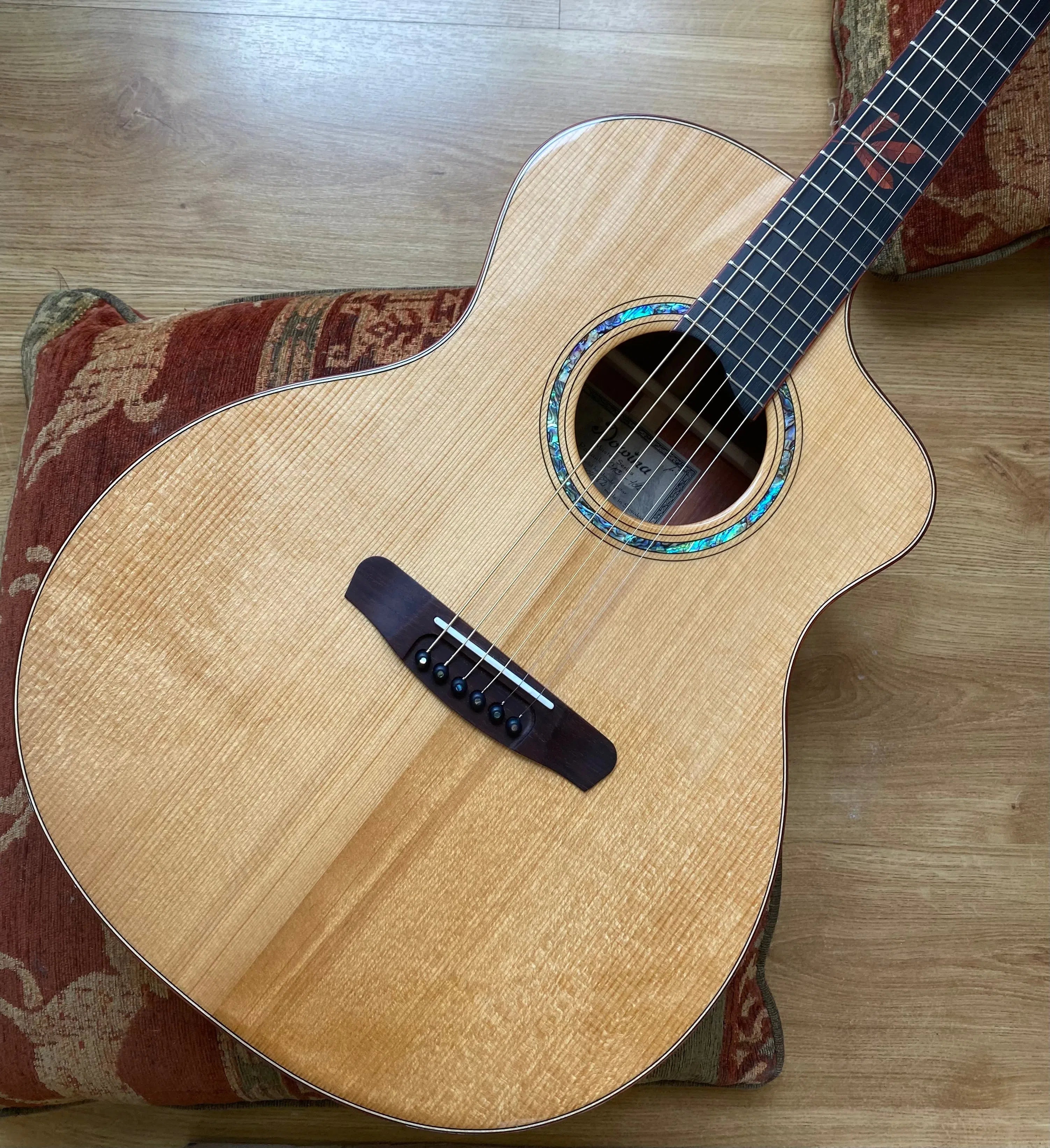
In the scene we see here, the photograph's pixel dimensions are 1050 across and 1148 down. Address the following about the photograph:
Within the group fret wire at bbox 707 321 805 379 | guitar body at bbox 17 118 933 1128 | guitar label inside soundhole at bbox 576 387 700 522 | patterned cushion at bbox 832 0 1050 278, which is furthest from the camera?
patterned cushion at bbox 832 0 1050 278

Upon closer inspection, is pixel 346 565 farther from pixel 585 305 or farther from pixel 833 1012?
pixel 833 1012

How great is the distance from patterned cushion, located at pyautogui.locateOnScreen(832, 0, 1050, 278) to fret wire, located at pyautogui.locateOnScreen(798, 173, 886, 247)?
40cm

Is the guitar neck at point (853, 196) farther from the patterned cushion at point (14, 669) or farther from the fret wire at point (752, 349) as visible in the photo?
the patterned cushion at point (14, 669)

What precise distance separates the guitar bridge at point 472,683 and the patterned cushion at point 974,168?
0.92 m

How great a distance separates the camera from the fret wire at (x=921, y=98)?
2.95ft

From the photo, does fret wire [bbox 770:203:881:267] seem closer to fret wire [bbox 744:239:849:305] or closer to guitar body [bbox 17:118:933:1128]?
fret wire [bbox 744:239:849:305]

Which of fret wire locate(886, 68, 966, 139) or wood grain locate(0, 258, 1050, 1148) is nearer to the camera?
fret wire locate(886, 68, 966, 139)

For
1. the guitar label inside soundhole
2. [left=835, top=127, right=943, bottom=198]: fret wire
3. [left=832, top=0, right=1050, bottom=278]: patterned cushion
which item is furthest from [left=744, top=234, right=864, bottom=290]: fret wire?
[left=832, top=0, right=1050, bottom=278]: patterned cushion

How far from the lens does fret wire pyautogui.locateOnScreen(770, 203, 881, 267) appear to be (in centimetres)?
89

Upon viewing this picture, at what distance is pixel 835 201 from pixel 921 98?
0.15 meters

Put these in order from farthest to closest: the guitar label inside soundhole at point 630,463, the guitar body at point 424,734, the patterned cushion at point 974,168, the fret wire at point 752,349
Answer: the patterned cushion at point 974,168, the guitar label inside soundhole at point 630,463, the fret wire at point 752,349, the guitar body at point 424,734

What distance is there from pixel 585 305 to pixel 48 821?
72cm

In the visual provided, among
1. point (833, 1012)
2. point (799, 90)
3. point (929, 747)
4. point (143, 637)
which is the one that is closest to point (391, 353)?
point (143, 637)

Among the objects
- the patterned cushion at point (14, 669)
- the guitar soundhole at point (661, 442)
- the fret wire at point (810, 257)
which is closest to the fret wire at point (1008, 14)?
the fret wire at point (810, 257)
